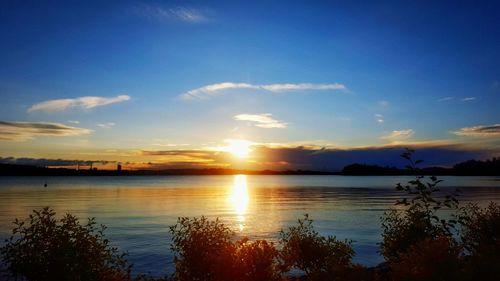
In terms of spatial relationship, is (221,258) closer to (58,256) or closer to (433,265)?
(58,256)

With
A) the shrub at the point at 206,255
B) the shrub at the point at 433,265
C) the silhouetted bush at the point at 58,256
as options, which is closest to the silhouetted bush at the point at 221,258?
the shrub at the point at 206,255

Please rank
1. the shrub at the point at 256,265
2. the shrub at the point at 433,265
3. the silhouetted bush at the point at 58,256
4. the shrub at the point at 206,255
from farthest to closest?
the shrub at the point at 206,255 < the shrub at the point at 256,265 < the silhouetted bush at the point at 58,256 < the shrub at the point at 433,265

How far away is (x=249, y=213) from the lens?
349ft

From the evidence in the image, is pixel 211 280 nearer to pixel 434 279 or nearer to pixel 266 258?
pixel 266 258

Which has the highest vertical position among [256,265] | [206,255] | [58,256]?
[58,256]

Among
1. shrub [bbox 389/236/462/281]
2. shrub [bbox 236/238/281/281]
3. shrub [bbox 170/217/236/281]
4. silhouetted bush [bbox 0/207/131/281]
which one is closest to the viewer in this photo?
shrub [bbox 389/236/462/281]

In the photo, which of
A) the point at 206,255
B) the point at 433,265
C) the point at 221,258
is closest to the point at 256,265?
the point at 221,258

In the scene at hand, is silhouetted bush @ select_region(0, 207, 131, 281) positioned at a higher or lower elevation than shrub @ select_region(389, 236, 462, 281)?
lower

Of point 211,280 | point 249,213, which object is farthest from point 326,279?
point 249,213

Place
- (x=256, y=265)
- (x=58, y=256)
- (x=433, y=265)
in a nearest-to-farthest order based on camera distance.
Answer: (x=433, y=265) → (x=58, y=256) → (x=256, y=265)

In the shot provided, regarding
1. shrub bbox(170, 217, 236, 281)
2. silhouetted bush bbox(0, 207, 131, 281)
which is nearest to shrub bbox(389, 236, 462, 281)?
shrub bbox(170, 217, 236, 281)

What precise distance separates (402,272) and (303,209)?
344 ft

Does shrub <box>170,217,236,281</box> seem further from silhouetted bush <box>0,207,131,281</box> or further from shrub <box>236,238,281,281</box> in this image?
silhouetted bush <box>0,207,131,281</box>

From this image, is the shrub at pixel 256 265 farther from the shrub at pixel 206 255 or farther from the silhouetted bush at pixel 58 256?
the silhouetted bush at pixel 58 256
